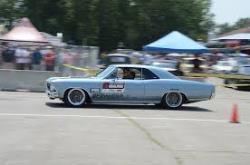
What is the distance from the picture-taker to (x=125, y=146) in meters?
10.1

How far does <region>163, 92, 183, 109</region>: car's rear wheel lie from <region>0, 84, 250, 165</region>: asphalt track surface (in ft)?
1.04

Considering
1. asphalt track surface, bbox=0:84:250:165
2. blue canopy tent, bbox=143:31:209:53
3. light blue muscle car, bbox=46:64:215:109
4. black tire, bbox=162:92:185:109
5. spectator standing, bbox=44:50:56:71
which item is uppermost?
blue canopy tent, bbox=143:31:209:53

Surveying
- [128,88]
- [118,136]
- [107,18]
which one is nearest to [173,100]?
[128,88]

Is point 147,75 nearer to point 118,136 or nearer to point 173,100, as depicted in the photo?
point 173,100

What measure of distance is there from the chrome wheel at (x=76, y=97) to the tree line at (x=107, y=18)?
4590cm

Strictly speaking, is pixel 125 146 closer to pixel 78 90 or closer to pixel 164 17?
pixel 78 90

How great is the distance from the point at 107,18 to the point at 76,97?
159 ft

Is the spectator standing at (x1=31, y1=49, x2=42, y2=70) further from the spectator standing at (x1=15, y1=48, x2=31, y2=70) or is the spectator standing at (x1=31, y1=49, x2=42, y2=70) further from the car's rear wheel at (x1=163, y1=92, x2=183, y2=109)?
the car's rear wheel at (x1=163, y1=92, x2=183, y2=109)

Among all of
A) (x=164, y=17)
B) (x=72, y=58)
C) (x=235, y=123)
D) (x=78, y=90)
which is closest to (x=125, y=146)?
(x=235, y=123)

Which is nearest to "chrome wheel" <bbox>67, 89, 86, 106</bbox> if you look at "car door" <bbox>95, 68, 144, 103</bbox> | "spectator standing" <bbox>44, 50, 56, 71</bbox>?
"car door" <bbox>95, 68, 144, 103</bbox>

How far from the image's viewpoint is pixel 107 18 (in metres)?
64.9

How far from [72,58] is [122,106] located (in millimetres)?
9725

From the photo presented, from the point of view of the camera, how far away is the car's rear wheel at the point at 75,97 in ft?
55.5

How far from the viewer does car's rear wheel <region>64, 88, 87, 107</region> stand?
55.5 feet
